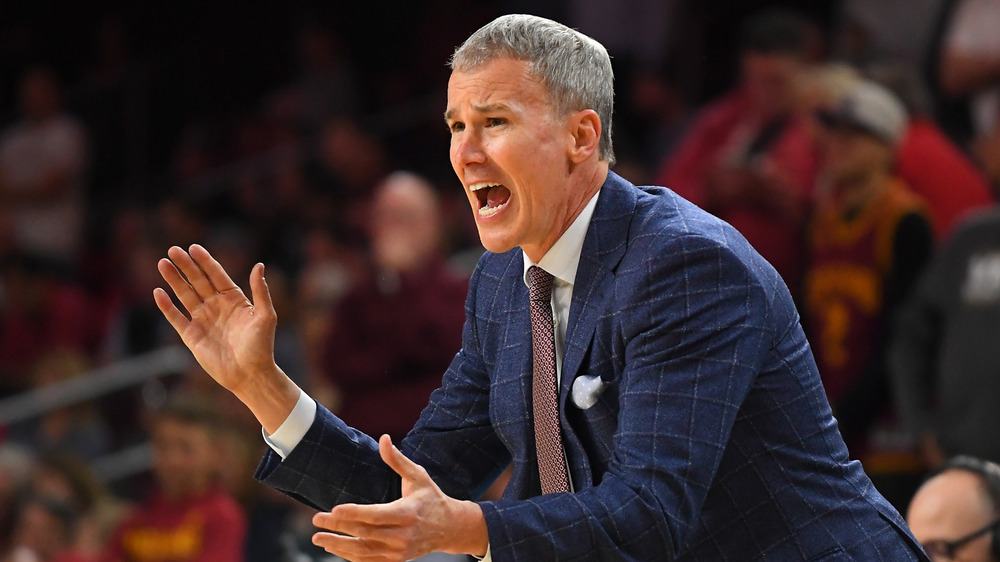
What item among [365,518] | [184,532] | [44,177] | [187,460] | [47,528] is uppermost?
[365,518]

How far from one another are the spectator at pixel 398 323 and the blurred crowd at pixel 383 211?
0.01 meters

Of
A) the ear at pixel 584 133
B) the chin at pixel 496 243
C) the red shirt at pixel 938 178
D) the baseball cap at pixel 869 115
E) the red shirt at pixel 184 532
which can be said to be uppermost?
the ear at pixel 584 133

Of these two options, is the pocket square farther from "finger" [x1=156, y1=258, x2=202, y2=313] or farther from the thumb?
"finger" [x1=156, y1=258, x2=202, y2=313]

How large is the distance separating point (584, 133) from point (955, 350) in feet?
7.45

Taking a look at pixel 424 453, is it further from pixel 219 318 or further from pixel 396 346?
pixel 396 346

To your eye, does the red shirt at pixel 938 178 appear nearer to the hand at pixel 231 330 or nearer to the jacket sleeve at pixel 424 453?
the jacket sleeve at pixel 424 453

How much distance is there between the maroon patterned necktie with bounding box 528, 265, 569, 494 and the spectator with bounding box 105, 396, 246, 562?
2483mm

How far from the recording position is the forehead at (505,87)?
2031 mm

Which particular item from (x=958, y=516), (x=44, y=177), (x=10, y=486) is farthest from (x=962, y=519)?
(x=44, y=177)

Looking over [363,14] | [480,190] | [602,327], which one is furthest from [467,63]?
[363,14]

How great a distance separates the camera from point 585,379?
2.02 m

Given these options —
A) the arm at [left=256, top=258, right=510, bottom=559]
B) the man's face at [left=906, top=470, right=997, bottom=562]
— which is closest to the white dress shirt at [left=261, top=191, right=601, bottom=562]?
the arm at [left=256, top=258, right=510, bottom=559]

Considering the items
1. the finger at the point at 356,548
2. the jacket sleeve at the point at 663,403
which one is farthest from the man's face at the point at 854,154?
the finger at the point at 356,548

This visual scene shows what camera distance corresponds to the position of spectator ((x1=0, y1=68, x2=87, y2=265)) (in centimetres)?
766
